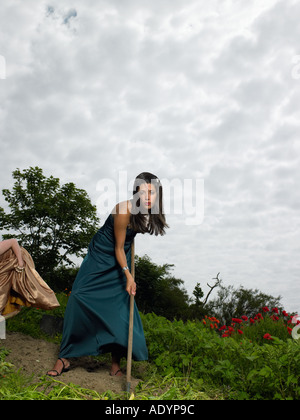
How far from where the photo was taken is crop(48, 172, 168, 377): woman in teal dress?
4.04 metres

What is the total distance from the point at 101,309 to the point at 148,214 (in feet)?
3.97

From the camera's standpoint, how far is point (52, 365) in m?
4.35

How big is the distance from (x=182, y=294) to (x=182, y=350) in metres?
14.4

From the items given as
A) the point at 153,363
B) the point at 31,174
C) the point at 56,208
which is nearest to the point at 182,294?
the point at 56,208

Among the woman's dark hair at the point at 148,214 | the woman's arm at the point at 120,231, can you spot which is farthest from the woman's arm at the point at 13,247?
the woman's dark hair at the point at 148,214

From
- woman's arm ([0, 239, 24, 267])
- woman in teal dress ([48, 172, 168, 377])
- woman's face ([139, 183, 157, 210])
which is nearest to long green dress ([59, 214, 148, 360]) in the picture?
woman in teal dress ([48, 172, 168, 377])

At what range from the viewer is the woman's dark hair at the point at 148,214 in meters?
4.12

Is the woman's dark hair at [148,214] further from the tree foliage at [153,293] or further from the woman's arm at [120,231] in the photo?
the tree foliage at [153,293]

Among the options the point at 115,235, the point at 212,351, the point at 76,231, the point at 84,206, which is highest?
the point at 84,206

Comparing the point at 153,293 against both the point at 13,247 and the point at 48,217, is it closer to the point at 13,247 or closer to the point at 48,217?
the point at 48,217

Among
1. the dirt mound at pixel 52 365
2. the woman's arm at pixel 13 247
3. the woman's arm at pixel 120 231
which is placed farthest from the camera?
the woman's arm at pixel 13 247

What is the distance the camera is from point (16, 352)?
4.79m

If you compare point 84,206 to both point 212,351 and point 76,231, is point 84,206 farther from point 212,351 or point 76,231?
point 212,351

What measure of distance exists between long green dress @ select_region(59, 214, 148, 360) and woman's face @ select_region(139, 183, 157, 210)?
380mm
